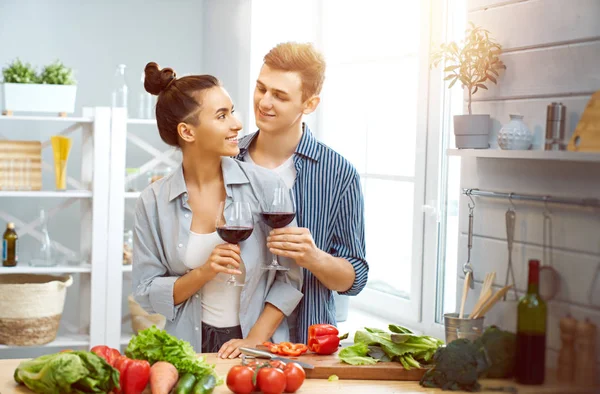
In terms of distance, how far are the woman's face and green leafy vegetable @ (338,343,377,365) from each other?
64 centimetres

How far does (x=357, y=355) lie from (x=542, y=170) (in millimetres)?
800

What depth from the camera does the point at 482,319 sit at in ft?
5.47

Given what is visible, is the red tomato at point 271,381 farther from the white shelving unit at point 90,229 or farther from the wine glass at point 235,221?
the white shelving unit at point 90,229

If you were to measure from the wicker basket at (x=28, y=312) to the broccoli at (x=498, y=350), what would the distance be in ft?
9.55

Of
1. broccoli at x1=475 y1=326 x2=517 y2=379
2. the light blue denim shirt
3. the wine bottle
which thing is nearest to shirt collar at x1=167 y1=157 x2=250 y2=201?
the light blue denim shirt

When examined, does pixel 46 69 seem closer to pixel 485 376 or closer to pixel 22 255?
pixel 22 255

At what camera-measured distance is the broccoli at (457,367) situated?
1671 millimetres

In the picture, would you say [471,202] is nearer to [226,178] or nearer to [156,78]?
[226,178]

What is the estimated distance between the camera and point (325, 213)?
2480mm

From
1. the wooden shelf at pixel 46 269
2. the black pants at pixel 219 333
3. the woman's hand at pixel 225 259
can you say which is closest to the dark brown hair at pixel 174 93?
the woman's hand at pixel 225 259

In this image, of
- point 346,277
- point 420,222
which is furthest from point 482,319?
point 420,222

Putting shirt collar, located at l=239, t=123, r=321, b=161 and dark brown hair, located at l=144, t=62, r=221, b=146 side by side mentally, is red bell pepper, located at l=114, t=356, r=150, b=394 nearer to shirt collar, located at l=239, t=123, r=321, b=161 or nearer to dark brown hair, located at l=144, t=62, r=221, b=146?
dark brown hair, located at l=144, t=62, r=221, b=146

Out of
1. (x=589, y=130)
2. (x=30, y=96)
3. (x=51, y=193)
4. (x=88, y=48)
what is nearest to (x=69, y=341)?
(x=51, y=193)

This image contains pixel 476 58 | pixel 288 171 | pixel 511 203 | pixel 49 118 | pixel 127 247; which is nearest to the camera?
pixel 511 203
